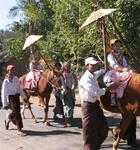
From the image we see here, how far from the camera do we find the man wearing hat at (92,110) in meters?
8.16

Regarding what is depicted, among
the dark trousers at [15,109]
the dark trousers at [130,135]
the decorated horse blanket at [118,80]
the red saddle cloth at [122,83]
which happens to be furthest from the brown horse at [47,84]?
the red saddle cloth at [122,83]

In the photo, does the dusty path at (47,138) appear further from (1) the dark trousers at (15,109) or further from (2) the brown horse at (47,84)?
(2) the brown horse at (47,84)

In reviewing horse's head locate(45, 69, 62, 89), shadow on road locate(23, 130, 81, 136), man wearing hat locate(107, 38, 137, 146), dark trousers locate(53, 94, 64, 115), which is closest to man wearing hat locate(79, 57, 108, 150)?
man wearing hat locate(107, 38, 137, 146)

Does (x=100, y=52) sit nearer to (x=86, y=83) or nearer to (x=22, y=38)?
(x=86, y=83)

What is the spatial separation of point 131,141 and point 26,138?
2.98 m

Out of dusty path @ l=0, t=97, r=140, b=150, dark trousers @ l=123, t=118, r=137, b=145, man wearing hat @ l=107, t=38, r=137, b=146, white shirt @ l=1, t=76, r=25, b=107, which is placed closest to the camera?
man wearing hat @ l=107, t=38, r=137, b=146

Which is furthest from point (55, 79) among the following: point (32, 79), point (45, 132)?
point (45, 132)

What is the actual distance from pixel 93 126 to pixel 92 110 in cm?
30

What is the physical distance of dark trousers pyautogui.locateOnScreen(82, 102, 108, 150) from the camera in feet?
27.2

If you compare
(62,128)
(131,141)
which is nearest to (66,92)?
(62,128)

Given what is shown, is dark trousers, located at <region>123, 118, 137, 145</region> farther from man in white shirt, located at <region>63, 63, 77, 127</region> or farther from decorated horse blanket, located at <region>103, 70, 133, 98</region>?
man in white shirt, located at <region>63, 63, 77, 127</region>

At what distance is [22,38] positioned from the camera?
33406 millimetres

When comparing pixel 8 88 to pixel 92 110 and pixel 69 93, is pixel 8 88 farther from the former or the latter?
pixel 92 110

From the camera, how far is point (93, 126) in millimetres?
8305
